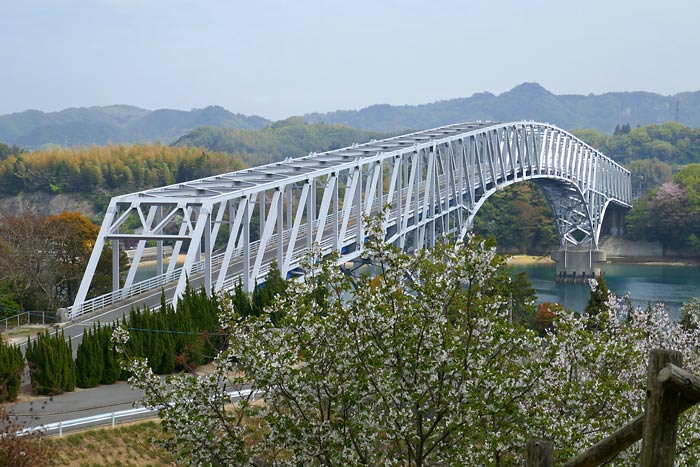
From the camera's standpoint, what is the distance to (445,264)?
13.2 metres

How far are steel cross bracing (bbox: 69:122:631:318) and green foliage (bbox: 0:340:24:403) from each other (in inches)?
351

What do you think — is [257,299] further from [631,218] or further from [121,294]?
[631,218]

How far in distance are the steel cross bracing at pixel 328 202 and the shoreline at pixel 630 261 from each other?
652cm

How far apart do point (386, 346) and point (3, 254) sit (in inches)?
1581

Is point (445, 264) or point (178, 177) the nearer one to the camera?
point (445, 264)

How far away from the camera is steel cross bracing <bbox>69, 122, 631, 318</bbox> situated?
121 ft

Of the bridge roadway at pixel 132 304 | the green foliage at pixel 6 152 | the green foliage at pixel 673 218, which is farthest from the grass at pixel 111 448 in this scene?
the green foliage at pixel 6 152

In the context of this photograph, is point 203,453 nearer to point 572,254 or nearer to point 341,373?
point 341,373

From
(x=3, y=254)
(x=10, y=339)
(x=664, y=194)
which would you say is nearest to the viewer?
(x=10, y=339)

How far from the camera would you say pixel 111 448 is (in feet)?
70.3

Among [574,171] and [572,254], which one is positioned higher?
[574,171]

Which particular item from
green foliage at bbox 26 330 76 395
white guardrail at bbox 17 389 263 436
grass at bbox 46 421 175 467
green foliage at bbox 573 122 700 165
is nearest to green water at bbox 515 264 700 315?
green foliage at bbox 26 330 76 395

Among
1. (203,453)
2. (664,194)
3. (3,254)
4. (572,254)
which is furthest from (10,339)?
(664,194)

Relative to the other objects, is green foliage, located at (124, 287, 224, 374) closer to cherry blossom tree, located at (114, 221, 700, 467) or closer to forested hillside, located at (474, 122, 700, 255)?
cherry blossom tree, located at (114, 221, 700, 467)
